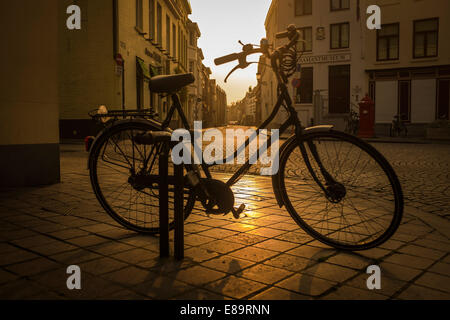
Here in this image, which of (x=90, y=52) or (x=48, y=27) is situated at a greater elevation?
(x=90, y=52)

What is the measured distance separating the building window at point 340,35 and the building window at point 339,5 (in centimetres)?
106

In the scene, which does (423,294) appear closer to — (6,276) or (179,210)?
(179,210)

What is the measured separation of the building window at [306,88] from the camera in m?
28.5

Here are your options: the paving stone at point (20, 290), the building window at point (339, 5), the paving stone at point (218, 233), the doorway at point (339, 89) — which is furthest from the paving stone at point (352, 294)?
the building window at point (339, 5)

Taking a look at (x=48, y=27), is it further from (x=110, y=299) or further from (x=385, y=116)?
(x=385, y=116)

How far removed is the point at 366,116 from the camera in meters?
19.3

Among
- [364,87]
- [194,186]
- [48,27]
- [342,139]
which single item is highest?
[364,87]

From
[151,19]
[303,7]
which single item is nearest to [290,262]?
[151,19]

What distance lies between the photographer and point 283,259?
2734 mm

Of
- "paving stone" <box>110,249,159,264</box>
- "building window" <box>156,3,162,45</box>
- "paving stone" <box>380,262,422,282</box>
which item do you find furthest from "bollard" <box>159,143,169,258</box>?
"building window" <box>156,3,162,45</box>

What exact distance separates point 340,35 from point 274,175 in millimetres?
27381

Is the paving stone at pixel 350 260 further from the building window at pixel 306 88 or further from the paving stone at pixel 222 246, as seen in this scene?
the building window at pixel 306 88

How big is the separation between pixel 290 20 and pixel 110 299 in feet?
98.2

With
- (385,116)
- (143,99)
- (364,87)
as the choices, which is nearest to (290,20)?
(364,87)
